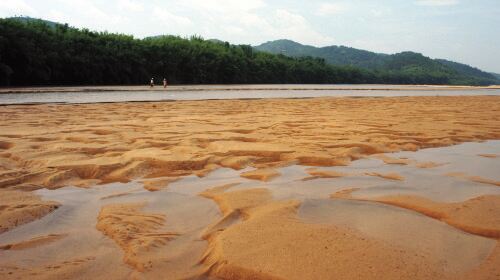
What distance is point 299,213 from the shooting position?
2139 mm

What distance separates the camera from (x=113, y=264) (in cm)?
156

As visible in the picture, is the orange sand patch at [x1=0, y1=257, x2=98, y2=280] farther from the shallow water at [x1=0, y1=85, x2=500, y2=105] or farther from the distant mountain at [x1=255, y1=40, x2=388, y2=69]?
the distant mountain at [x1=255, y1=40, x2=388, y2=69]

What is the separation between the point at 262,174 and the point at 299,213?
97 cm

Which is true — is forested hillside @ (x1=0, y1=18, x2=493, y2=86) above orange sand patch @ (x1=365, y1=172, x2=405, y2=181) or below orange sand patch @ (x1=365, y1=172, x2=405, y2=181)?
above

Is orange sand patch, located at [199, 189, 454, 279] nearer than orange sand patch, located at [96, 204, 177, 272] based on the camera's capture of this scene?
Yes

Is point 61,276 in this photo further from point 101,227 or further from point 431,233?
point 431,233

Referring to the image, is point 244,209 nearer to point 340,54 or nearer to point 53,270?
point 53,270

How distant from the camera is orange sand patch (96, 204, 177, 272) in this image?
160cm

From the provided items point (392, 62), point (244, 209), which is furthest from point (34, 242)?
point (392, 62)

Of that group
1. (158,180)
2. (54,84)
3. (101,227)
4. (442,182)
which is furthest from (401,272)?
(54,84)

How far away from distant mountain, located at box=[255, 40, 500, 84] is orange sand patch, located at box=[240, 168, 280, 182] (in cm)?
10381

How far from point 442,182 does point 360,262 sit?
1.68 m

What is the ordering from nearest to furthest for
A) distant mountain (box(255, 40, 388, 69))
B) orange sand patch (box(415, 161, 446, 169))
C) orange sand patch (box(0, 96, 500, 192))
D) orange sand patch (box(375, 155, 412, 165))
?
orange sand patch (box(0, 96, 500, 192)) < orange sand patch (box(415, 161, 446, 169)) < orange sand patch (box(375, 155, 412, 165)) < distant mountain (box(255, 40, 388, 69))

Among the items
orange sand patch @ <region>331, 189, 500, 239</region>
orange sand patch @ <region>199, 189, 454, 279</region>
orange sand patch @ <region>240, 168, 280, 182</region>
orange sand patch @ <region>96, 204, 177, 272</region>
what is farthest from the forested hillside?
orange sand patch @ <region>331, 189, 500, 239</region>
